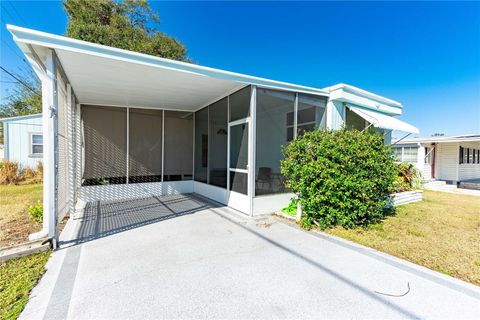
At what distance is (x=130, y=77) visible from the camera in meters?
4.28

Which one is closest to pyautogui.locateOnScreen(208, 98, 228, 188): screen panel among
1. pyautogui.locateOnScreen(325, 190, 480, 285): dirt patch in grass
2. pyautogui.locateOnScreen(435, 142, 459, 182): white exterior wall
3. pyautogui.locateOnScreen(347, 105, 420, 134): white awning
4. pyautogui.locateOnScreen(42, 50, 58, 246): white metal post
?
pyautogui.locateOnScreen(325, 190, 480, 285): dirt patch in grass

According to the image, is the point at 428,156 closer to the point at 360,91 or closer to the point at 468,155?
the point at 468,155

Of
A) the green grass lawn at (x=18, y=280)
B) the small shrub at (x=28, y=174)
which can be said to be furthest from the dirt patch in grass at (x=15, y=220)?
the small shrub at (x=28, y=174)

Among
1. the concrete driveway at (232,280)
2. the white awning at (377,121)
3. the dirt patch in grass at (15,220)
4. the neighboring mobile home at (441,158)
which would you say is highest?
the white awning at (377,121)

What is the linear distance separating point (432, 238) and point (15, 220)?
8352mm

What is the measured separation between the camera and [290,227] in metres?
4.48

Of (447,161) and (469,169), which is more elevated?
(447,161)

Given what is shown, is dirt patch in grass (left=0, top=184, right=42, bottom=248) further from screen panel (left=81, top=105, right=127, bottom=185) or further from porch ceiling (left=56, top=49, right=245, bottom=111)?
porch ceiling (left=56, top=49, right=245, bottom=111)

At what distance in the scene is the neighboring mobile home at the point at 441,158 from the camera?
42.3 ft

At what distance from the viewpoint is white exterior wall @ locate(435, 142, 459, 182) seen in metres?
12.9

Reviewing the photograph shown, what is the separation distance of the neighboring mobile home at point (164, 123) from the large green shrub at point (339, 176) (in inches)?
42.2

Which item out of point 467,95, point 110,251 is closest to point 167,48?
point 110,251

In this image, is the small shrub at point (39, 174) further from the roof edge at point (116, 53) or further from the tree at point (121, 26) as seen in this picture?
the roof edge at point (116, 53)

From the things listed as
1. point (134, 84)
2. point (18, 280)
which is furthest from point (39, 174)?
point (18, 280)
